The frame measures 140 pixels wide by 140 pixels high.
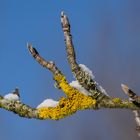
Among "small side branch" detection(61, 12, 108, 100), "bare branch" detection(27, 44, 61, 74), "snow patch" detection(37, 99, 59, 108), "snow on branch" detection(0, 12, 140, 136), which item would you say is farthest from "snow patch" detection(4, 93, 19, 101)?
"small side branch" detection(61, 12, 108, 100)

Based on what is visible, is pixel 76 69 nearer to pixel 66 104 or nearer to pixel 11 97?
pixel 66 104

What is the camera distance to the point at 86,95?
→ 3.82 metres

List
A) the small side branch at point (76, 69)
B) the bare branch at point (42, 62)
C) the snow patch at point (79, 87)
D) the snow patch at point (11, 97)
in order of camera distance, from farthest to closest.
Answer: the snow patch at point (11, 97)
the snow patch at point (79, 87)
the bare branch at point (42, 62)
the small side branch at point (76, 69)

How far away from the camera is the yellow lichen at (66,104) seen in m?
3.84

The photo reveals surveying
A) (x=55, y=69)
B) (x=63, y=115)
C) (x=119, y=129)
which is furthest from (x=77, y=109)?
(x=119, y=129)

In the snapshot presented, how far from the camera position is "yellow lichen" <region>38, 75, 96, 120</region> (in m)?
3.84

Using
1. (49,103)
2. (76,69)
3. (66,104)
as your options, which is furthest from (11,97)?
(76,69)

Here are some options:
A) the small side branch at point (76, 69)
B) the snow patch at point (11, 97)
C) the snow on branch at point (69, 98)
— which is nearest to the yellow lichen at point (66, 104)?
the snow on branch at point (69, 98)

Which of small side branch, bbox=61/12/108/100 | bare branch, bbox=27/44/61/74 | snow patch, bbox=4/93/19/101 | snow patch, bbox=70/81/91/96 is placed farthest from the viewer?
snow patch, bbox=4/93/19/101

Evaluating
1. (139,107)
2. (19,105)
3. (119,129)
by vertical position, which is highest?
(119,129)

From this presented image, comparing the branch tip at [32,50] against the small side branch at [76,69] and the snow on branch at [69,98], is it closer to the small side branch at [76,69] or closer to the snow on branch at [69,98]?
the snow on branch at [69,98]

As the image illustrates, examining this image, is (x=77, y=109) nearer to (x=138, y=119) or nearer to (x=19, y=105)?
(x=19, y=105)

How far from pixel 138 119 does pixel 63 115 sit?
746 millimetres

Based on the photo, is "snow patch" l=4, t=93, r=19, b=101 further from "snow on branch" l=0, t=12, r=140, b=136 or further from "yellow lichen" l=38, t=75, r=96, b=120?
"yellow lichen" l=38, t=75, r=96, b=120
